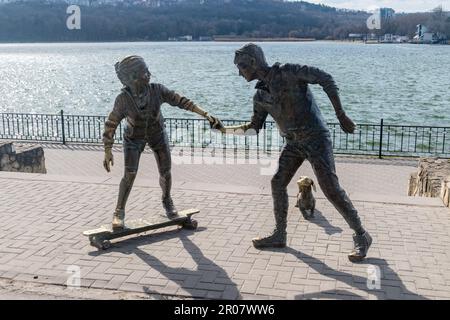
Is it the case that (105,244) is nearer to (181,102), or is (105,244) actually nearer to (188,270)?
(188,270)

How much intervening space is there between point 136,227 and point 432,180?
541cm

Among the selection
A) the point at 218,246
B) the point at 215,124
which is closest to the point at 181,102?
the point at 215,124

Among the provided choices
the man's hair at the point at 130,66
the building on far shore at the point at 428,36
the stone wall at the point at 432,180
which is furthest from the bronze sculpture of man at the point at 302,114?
the building on far shore at the point at 428,36

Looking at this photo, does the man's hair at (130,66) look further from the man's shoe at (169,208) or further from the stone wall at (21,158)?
the stone wall at (21,158)

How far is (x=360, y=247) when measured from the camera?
629 cm

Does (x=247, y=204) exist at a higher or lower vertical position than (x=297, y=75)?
lower

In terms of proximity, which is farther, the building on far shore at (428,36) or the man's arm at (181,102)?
the building on far shore at (428,36)

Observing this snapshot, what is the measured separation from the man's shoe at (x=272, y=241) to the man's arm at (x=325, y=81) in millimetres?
1573

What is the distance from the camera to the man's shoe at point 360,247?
20.5 feet

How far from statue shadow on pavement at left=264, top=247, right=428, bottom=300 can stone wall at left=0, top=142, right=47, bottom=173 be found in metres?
8.02

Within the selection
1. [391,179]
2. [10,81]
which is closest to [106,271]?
[391,179]
